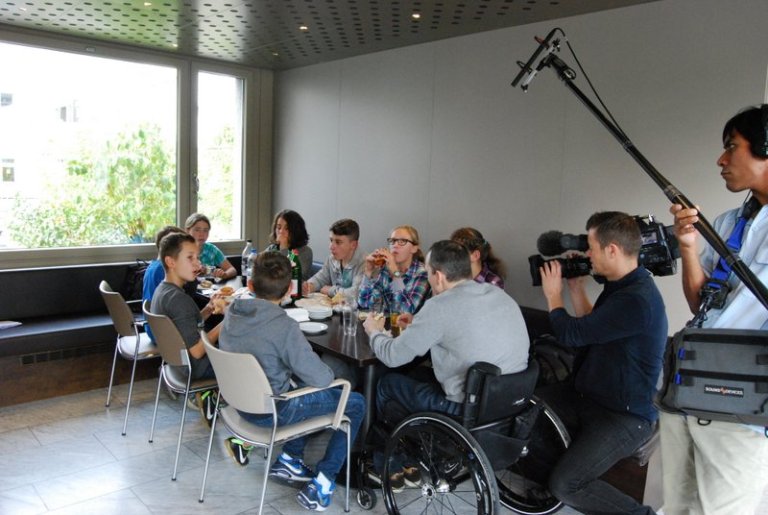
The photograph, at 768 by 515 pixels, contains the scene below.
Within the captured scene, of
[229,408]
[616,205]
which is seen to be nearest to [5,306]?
[229,408]

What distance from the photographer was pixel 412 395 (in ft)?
8.49

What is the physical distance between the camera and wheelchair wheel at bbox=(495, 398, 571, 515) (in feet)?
8.41

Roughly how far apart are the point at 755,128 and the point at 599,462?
131 centimetres

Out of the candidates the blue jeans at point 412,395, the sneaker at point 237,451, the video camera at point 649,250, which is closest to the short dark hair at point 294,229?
the sneaker at point 237,451

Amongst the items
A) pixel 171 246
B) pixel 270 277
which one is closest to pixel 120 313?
pixel 171 246

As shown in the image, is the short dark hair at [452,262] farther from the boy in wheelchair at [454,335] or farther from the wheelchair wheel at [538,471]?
the wheelchair wheel at [538,471]

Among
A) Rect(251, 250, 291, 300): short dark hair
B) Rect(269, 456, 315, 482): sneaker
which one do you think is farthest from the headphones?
Rect(269, 456, 315, 482): sneaker

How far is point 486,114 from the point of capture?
4.09 m

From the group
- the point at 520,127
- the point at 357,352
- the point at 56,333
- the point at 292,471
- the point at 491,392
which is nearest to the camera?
the point at 491,392

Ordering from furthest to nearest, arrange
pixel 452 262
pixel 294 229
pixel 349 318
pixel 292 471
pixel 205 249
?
pixel 205 249 → pixel 294 229 → pixel 349 318 → pixel 292 471 → pixel 452 262

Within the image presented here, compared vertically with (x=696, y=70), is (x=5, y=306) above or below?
below

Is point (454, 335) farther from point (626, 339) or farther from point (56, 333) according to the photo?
point (56, 333)

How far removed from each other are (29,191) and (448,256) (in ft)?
12.9

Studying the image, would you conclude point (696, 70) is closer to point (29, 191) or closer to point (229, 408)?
point (229, 408)
